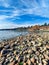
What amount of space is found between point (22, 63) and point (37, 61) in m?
0.99

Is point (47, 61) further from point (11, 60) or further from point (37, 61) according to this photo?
point (11, 60)

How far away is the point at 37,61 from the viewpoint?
28.5 ft

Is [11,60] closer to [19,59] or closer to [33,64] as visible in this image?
[19,59]

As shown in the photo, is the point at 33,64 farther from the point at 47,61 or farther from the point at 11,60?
the point at 11,60

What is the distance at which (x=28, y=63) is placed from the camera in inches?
330

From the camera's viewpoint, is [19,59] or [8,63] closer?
[8,63]

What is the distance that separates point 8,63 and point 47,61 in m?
2.53

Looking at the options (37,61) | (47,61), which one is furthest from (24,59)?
(47,61)

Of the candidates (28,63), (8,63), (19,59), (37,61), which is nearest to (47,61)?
(37,61)

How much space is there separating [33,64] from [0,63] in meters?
2.07

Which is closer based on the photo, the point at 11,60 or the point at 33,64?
the point at 33,64

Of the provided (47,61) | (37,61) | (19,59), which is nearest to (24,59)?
(19,59)

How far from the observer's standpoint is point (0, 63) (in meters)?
8.37

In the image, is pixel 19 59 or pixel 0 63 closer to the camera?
pixel 0 63
